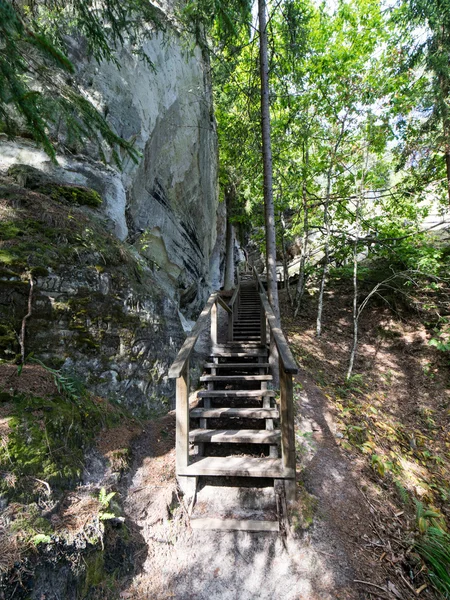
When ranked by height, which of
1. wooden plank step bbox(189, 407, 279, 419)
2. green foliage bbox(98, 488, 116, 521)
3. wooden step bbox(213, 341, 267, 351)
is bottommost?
green foliage bbox(98, 488, 116, 521)

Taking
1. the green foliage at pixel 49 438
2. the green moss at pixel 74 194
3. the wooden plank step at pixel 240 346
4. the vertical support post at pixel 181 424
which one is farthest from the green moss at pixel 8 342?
the wooden plank step at pixel 240 346

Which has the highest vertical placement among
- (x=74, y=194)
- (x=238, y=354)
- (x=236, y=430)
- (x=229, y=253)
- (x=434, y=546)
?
(x=229, y=253)

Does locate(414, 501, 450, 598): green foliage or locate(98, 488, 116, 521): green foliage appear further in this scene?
locate(414, 501, 450, 598): green foliage

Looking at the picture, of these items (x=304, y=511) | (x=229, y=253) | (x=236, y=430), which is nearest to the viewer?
(x=304, y=511)

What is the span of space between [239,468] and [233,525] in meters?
0.51

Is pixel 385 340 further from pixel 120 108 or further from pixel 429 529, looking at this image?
pixel 120 108

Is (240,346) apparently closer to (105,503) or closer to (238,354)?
(238,354)

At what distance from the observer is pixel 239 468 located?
10.4 feet

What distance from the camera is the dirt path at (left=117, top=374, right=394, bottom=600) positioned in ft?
8.21

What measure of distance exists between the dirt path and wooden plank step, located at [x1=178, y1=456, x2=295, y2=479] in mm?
341

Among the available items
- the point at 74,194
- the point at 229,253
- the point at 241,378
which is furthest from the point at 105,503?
the point at 229,253

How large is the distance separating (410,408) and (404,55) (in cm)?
925

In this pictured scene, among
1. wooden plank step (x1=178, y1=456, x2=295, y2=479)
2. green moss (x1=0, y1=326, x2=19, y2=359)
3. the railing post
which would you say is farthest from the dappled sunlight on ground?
green moss (x1=0, y1=326, x2=19, y2=359)

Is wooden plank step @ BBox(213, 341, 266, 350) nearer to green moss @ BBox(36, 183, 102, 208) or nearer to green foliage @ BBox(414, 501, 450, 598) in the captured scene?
green foliage @ BBox(414, 501, 450, 598)
